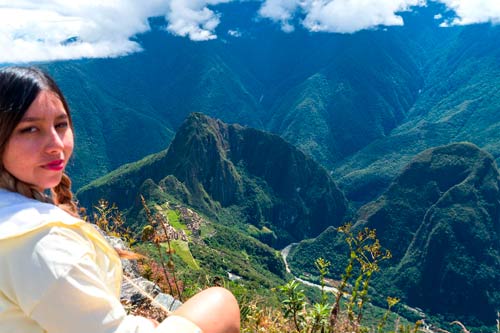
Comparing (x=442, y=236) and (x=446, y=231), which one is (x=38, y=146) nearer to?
(x=442, y=236)

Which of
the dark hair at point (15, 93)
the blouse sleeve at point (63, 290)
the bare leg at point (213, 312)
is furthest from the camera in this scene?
the bare leg at point (213, 312)

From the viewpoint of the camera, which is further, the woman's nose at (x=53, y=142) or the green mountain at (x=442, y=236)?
the green mountain at (x=442, y=236)

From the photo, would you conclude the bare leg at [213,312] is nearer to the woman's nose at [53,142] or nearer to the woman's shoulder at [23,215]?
the woman's shoulder at [23,215]

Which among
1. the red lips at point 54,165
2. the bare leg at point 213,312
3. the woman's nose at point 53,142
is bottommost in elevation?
the bare leg at point 213,312

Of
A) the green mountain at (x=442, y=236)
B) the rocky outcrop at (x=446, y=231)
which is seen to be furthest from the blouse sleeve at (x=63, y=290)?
the rocky outcrop at (x=446, y=231)

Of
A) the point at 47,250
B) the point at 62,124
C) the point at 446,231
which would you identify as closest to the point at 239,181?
the point at 446,231

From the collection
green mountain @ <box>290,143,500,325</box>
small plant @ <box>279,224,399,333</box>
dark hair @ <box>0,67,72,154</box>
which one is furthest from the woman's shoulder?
green mountain @ <box>290,143,500,325</box>

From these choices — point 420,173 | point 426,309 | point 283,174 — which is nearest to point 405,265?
point 426,309

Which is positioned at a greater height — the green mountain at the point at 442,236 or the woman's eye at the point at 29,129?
the woman's eye at the point at 29,129
